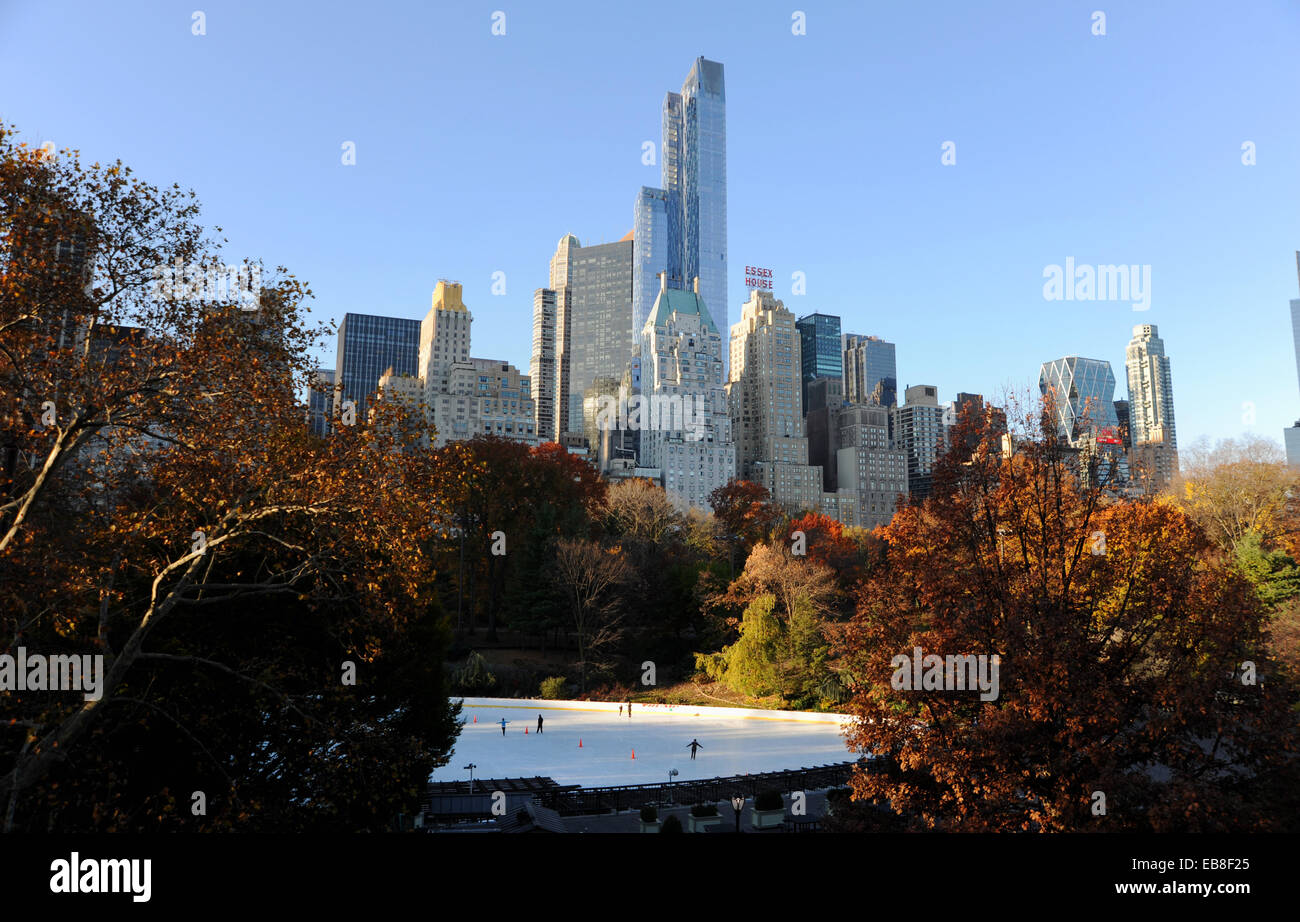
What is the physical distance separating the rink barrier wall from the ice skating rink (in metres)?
0.05

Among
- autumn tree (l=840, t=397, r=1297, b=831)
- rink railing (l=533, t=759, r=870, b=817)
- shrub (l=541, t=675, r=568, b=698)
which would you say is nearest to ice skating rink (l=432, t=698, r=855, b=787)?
shrub (l=541, t=675, r=568, b=698)

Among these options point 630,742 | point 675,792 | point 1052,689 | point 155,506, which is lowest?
point 630,742

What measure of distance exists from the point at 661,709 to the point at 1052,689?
3602cm

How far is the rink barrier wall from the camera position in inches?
1614

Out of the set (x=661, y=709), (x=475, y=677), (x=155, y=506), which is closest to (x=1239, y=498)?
(x=661, y=709)
